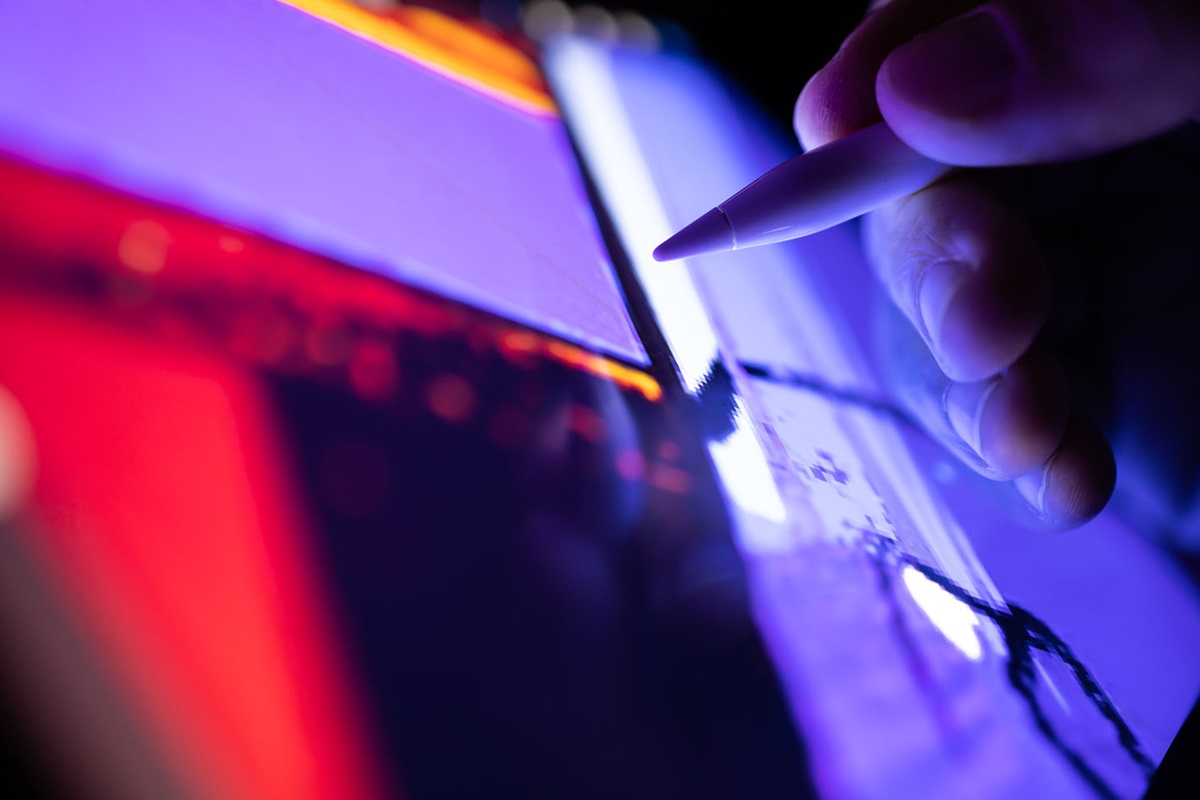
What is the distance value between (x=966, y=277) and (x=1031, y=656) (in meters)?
0.22

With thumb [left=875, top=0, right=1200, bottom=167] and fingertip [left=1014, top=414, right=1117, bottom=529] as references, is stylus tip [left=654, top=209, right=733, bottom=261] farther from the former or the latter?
fingertip [left=1014, top=414, right=1117, bottom=529]

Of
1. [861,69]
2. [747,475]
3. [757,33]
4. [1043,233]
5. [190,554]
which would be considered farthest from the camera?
[757,33]

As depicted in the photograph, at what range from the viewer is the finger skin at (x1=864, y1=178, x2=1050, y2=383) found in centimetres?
41

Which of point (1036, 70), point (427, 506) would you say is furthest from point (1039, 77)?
point (427, 506)

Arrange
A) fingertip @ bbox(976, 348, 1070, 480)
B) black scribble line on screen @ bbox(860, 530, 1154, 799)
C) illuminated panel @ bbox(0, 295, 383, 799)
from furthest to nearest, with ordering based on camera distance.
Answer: fingertip @ bbox(976, 348, 1070, 480), black scribble line on screen @ bbox(860, 530, 1154, 799), illuminated panel @ bbox(0, 295, 383, 799)

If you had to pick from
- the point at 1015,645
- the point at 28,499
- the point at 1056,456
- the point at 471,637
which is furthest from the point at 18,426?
the point at 1056,456

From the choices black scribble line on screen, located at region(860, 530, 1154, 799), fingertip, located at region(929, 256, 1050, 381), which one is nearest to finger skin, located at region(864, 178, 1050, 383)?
fingertip, located at region(929, 256, 1050, 381)

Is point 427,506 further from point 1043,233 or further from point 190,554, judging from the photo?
point 1043,233

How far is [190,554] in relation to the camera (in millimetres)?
226

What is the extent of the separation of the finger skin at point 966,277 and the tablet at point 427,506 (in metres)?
0.08

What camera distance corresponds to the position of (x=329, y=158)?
0.36 metres

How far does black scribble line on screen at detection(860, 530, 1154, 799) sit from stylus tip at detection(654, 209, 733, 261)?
177 mm

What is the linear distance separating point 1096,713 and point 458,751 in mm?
316

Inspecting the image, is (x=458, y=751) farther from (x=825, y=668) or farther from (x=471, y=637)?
(x=825, y=668)
